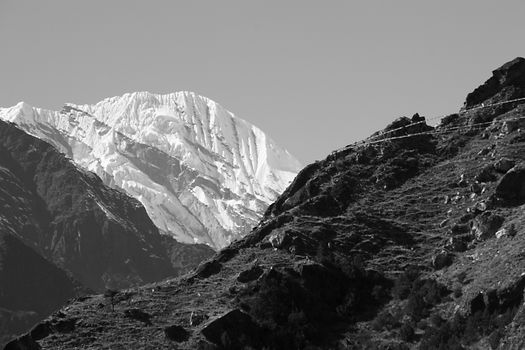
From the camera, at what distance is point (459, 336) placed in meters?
196

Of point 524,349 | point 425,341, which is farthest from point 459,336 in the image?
point 524,349

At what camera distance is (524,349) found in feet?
585

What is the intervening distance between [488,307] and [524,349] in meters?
20.2

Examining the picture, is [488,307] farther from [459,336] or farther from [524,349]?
[524,349]

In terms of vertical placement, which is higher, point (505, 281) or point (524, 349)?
point (505, 281)

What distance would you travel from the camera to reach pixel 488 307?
198125 mm

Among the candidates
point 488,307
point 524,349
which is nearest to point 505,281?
point 488,307

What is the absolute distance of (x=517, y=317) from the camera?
7549 inches

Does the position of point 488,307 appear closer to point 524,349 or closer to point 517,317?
point 517,317

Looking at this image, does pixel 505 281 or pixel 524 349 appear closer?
pixel 524 349

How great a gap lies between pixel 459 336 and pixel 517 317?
33.7 ft

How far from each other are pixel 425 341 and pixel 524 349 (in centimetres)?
2279

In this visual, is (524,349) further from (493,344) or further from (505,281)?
(505,281)

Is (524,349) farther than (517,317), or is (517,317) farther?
(517,317)
